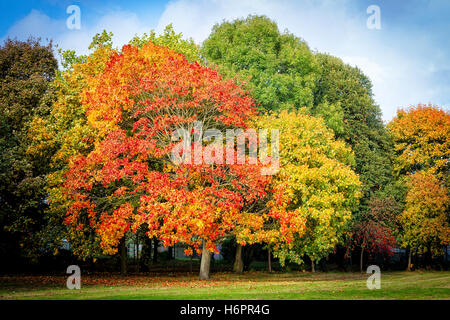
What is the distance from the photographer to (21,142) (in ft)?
76.7

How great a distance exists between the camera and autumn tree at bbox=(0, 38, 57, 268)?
22.1 m

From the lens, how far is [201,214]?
18.2 meters

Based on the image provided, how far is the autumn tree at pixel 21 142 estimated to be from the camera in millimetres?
22094

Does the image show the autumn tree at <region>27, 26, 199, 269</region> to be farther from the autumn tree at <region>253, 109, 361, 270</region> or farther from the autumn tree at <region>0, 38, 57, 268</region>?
the autumn tree at <region>253, 109, 361, 270</region>

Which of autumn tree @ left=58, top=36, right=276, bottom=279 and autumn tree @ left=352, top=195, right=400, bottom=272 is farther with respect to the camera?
autumn tree @ left=352, top=195, right=400, bottom=272

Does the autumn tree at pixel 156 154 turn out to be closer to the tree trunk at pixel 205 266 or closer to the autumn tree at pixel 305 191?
the autumn tree at pixel 305 191

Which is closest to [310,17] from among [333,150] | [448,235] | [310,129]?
[310,129]

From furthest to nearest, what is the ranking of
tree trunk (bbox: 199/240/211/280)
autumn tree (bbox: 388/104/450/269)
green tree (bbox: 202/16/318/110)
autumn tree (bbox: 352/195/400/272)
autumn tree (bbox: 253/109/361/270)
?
autumn tree (bbox: 388/104/450/269) → autumn tree (bbox: 352/195/400/272) → green tree (bbox: 202/16/318/110) → tree trunk (bbox: 199/240/211/280) → autumn tree (bbox: 253/109/361/270)

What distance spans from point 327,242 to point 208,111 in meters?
10.2

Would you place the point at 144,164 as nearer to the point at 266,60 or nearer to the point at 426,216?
A: the point at 266,60

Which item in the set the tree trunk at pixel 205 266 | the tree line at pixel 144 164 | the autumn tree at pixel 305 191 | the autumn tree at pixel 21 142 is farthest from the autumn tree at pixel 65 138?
the autumn tree at pixel 305 191

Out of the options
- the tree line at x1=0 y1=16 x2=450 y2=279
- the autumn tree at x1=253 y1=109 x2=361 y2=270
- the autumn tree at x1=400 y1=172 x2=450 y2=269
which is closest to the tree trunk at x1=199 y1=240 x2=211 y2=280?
the tree line at x1=0 y1=16 x2=450 y2=279

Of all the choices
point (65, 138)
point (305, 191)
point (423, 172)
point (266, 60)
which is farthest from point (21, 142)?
point (423, 172)
